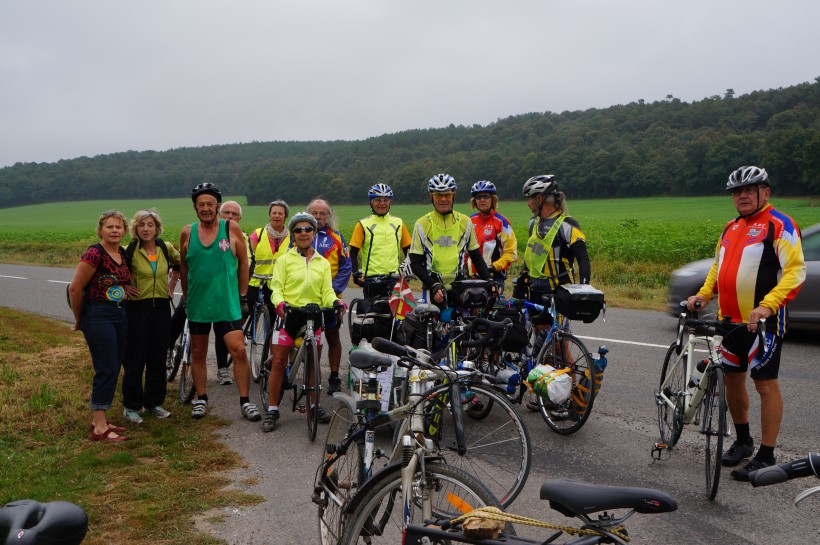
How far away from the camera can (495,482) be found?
4.17 meters

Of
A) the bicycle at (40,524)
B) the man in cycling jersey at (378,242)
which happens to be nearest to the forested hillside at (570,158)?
the man in cycling jersey at (378,242)

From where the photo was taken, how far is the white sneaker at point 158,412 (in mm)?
6758

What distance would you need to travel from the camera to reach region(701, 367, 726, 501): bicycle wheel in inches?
182

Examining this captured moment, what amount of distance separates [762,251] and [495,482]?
272cm

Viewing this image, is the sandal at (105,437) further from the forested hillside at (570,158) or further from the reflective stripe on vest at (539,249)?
the forested hillside at (570,158)

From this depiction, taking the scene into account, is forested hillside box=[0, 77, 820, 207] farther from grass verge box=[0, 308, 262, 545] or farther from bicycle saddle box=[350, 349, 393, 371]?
bicycle saddle box=[350, 349, 393, 371]

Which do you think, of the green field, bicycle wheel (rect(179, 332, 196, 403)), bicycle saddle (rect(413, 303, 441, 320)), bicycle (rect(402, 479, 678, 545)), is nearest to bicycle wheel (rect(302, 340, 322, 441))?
bicycle saddle (rect(413, 303, 441, 320))

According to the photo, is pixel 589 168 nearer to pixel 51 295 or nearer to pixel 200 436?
pixel 51 295

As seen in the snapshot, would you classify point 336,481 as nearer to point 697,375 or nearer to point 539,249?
point 697,375

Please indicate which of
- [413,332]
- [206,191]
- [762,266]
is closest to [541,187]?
[413,332]

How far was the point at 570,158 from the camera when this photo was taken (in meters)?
63.8

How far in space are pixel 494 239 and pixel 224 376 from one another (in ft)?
12.3

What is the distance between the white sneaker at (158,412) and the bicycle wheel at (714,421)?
491 centimetres

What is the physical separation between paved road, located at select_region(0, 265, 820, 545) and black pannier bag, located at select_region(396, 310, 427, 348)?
122 cm
